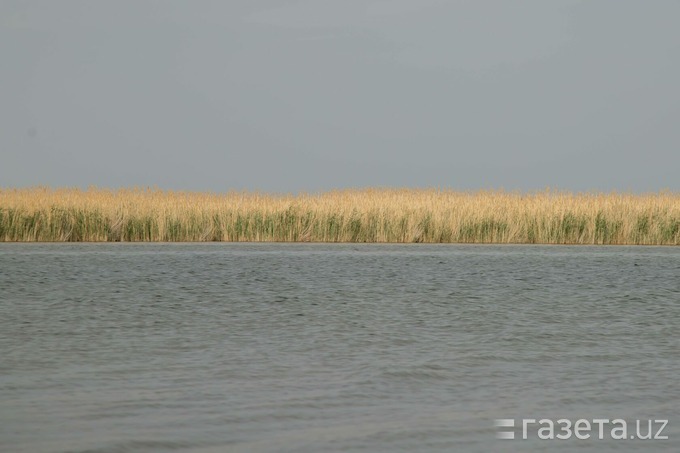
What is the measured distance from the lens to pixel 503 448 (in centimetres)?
478

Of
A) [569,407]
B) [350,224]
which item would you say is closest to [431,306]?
[569,407]

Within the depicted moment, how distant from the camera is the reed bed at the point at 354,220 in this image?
24578 millimetres

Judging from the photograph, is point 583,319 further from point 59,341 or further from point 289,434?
point 289,434

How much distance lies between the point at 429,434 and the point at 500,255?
15.7 metres

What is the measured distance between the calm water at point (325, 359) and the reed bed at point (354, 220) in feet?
29.8

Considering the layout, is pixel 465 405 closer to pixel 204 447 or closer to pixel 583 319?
pixel 204 447

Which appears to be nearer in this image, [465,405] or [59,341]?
[465,405]

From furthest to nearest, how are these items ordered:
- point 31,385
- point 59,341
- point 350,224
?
1. point 350,224
2. point 59,341
3. point 31,385

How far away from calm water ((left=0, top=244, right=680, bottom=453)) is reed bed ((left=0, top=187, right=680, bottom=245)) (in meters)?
9.07

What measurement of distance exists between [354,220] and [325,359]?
690 inches

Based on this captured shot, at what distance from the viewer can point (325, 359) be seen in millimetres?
7316

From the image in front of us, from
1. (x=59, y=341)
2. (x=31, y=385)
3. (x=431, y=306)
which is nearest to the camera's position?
(x=31, y=385)

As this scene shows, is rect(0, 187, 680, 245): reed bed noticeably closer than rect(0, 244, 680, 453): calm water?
No

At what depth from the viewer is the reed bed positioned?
2458cm
